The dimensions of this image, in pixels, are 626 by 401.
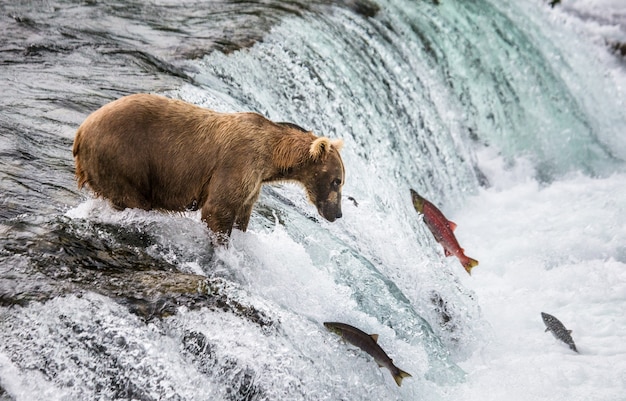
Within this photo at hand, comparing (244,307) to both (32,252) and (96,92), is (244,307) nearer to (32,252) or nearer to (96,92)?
(32,252)

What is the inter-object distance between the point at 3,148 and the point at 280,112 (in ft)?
8.33

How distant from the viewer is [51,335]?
3.09m

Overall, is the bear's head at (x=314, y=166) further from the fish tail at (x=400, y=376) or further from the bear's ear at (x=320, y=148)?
the fish tail at (x=400, y=376)

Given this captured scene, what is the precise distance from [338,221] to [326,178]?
3.89ft

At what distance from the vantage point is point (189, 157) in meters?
3.98

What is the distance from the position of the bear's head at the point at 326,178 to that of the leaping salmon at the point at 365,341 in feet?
2.35

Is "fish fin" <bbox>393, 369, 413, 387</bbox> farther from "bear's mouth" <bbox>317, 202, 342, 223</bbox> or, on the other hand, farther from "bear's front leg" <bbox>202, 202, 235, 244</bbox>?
"bear's front leg" <bbox>202, 202, 235, 244</bbox>

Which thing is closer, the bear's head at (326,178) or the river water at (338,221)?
the river water at (338,221)

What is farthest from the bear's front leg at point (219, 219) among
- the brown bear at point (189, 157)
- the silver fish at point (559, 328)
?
the silver fish at point (559, 328)

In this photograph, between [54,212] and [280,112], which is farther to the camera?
[280,112]

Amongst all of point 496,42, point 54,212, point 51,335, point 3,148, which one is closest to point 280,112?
point 3,148

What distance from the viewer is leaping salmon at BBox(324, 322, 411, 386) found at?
3.95 metres

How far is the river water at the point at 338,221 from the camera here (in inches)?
130

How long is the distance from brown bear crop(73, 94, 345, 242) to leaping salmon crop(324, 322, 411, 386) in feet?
2.59
